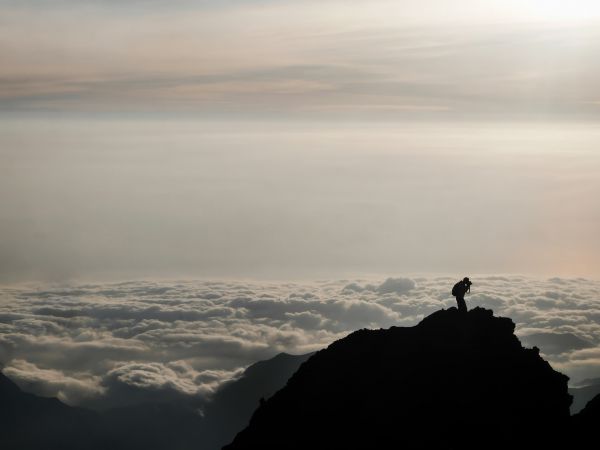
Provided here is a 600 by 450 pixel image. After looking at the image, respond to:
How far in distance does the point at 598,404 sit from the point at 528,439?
446 inches

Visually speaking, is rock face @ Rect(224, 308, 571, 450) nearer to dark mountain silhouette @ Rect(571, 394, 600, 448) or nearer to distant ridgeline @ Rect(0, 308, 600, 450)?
distant ridgeline @ Rect(0, 308, 600, 450)

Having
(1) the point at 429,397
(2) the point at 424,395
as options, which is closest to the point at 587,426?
(1) the point at 429,397

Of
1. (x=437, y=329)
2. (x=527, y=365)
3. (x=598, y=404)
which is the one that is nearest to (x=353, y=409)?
(x=437, y=329)

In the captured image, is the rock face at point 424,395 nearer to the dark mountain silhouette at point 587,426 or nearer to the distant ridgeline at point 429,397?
the distant ridgeline at point 429,397

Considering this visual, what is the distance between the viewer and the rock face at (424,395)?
347 feet

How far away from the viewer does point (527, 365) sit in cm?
11362

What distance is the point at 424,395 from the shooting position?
10775 cm

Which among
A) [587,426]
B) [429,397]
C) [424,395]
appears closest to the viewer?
[429,397]

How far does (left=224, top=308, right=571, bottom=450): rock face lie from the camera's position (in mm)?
105750

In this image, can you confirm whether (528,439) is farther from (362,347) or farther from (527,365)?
(362,347)

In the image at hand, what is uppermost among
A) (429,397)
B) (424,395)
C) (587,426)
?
(424,395)

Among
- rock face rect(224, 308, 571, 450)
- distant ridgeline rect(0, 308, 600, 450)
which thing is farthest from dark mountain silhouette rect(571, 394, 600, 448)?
rock face rect(224, 308, 571, 450)

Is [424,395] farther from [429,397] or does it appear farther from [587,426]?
[587,426]

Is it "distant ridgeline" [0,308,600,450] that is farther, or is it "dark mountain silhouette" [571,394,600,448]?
"dark mountain silhouette" [571,394,600,448]
